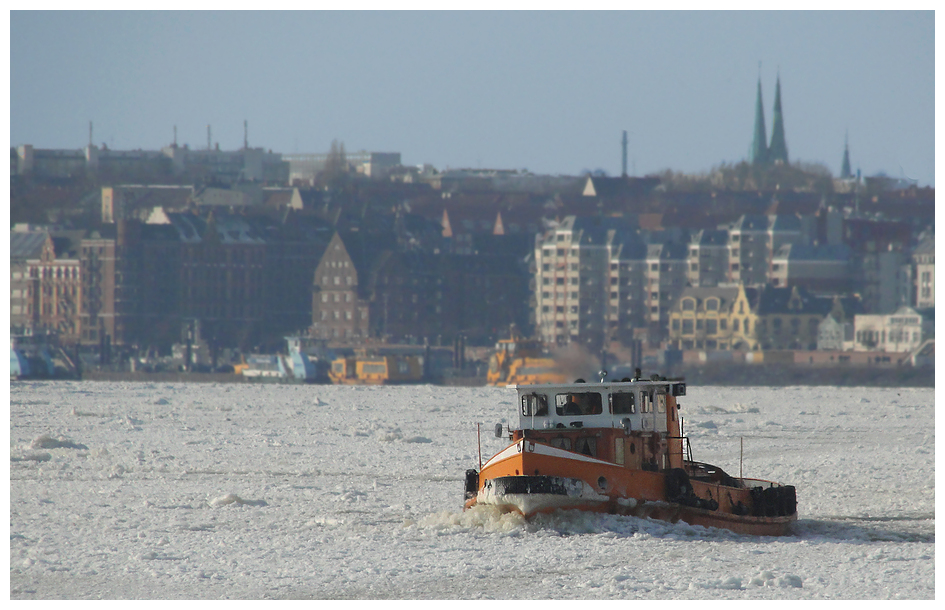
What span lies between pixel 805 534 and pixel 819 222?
173305 mm

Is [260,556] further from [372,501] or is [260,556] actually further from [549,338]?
[549,338]

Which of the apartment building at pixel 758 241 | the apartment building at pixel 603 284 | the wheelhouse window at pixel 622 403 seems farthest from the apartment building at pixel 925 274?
the wheelhouse window at pixel 622 403

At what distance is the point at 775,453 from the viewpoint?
133ft

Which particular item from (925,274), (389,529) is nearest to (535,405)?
(389,529)

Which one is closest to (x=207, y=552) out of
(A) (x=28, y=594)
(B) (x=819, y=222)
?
(A) (x=28, y=594)

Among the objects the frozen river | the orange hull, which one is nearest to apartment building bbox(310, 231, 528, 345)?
the frozen river

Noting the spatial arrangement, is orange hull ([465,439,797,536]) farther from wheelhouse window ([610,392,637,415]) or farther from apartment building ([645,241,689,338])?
apartment building ([645,241,689,338])

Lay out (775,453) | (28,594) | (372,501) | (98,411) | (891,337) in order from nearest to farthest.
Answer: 1. (28,594)
2. (372,501)
3. (775,453)
4. (98,411)
5. (891,337)

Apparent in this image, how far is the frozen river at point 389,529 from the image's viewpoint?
1944 cm

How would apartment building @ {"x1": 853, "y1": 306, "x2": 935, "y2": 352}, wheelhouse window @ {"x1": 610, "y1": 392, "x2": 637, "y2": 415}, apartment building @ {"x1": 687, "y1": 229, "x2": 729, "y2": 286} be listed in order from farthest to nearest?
apartment building @ {"x1": 687, "y1": 229, "x2": 729, "y2": 286} → apartment building @ {"x1": 853, "y1": 306, "x2": 935, "y2": 352} → wheelhouse window @ {"x1": 610, "y1": 392, "x2": 637, "y2": 415}

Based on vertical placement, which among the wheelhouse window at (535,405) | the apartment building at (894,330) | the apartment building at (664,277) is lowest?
the apartment building at (894,330)

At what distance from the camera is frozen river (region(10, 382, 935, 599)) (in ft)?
63.8

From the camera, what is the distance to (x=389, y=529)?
24.3 meters

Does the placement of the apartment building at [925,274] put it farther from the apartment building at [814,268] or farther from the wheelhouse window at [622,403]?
the wheelhouse window at [622,403]
